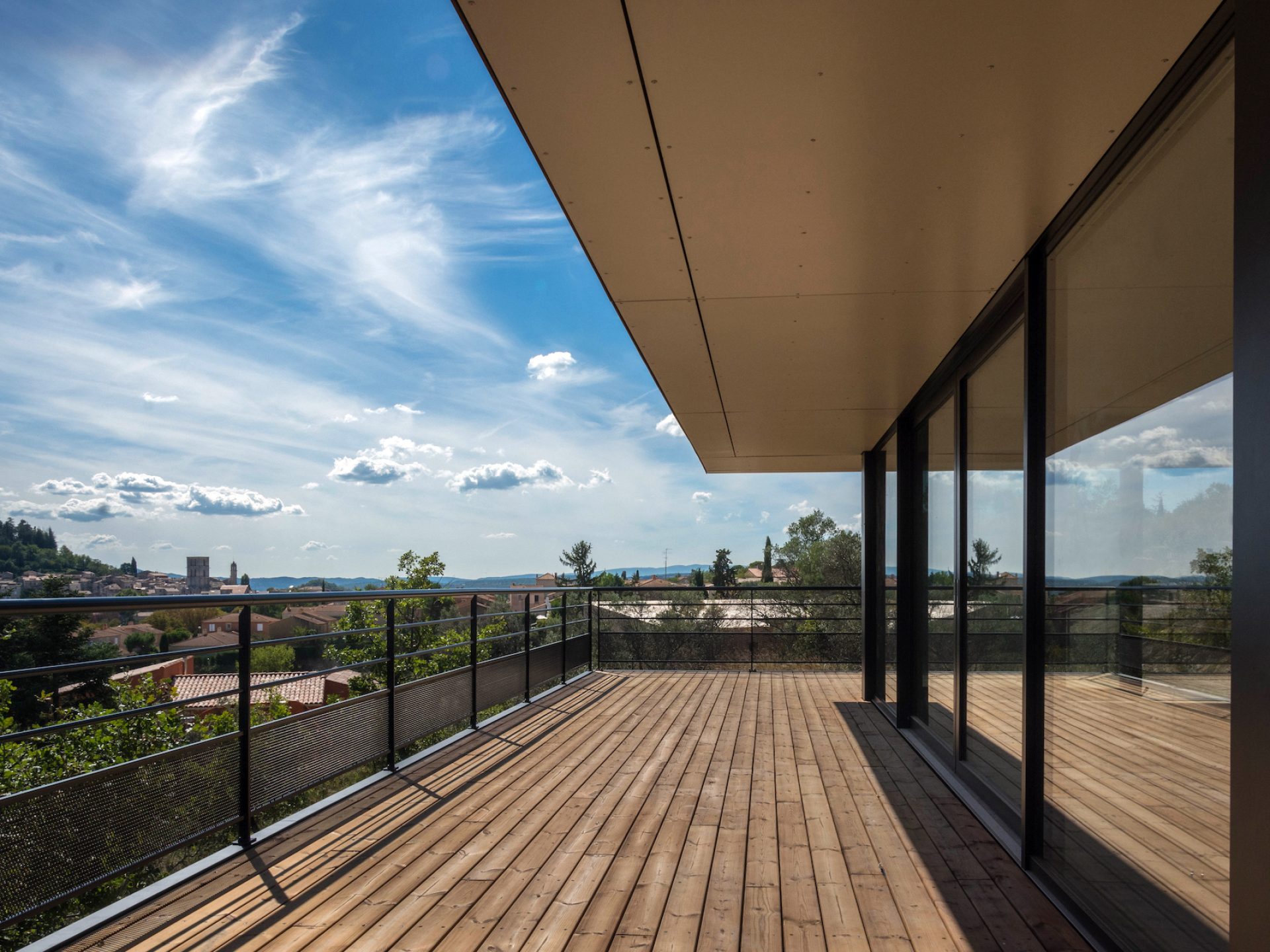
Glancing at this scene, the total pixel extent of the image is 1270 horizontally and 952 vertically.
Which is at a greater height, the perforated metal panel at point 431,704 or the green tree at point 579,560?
the perforated metal panel at point 431,704

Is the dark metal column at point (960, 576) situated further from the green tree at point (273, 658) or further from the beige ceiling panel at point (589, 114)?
the green tree at point (273, 658)

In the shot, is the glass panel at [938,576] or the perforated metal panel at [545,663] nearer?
the glass panel at [938,576]

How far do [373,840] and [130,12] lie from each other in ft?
182

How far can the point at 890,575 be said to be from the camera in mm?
5320

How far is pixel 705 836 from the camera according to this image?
2785mm

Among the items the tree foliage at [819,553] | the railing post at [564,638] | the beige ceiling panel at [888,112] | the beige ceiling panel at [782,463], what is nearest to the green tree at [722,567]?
the tree foliage at [819,553]

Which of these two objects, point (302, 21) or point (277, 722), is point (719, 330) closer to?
point (277, 722)

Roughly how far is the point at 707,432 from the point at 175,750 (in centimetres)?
385

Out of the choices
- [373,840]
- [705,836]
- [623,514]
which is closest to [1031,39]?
[705,836]

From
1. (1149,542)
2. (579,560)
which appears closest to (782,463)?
(1149,542)

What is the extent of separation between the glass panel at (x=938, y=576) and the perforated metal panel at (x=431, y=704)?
8.08 feet

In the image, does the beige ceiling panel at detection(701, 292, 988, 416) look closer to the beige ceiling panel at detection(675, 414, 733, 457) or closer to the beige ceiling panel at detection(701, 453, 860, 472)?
the beige ceiling panel at detection(675, 414, 733, 457)

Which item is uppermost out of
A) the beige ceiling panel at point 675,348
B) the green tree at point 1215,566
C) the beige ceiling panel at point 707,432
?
the beige ceiling panel at point 675,348

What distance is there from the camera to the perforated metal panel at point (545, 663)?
18.4 ft
